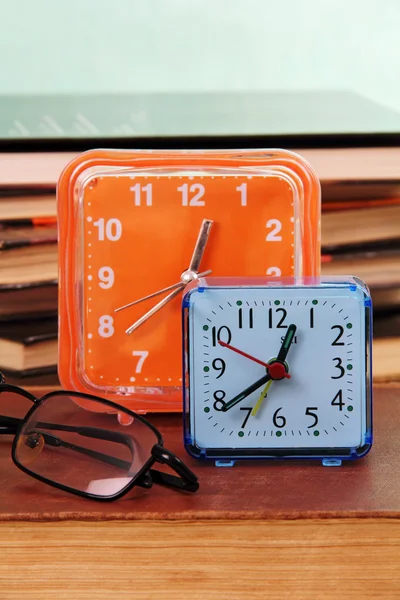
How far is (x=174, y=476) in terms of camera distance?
56 cm

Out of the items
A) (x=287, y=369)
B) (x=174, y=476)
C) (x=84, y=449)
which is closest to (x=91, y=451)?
(x=84, y=449)

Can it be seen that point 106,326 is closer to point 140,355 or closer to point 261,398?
point 140,355

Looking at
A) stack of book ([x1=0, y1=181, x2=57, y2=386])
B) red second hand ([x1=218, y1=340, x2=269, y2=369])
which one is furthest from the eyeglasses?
stack of book ([x1=0, y1=181, x2=57, y2=386])

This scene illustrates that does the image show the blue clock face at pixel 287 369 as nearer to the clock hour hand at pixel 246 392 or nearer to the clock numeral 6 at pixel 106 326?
the clock hour hand at pixel 246 392

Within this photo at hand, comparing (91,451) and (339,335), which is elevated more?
(339,335)

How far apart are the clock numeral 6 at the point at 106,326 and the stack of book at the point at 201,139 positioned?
24 cm

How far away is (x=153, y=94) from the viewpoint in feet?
2.97

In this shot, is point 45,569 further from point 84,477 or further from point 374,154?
point 374,154

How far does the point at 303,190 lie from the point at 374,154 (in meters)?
0.24

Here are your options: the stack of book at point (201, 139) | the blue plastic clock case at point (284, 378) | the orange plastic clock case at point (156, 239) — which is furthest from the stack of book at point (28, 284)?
the blue plastic clock case at point (284, 378)

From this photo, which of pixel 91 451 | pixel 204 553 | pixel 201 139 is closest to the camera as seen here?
pixel 204 553

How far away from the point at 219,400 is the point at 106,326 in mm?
193

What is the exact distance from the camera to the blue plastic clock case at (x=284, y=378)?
1.99ft

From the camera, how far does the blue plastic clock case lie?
608 mm
